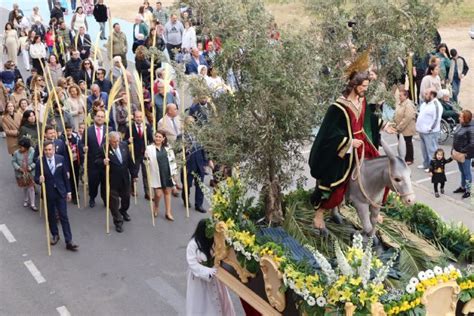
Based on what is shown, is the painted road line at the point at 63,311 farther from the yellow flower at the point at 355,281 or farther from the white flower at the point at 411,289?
the white flower at the point at 411,289

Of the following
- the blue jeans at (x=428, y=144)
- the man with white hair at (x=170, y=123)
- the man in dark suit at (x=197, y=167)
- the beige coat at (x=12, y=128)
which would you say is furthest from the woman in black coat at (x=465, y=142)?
the beige coat at (x=12, y=128)

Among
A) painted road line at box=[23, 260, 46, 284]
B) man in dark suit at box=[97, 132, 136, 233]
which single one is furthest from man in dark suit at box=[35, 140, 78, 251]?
man in dark suit at box=[97, 132, 136, 233]

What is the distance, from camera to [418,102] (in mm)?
18859

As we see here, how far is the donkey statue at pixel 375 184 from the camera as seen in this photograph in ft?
25.8

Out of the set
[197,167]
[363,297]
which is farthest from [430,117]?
[363,297]

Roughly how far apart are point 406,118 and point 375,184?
25.8 feet

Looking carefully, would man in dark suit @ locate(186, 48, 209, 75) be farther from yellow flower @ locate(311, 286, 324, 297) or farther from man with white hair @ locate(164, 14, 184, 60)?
yellow flower @ locate(311, 286, 324, 297)

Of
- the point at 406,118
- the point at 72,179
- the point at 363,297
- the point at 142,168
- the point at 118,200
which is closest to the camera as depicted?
the point at 363,297

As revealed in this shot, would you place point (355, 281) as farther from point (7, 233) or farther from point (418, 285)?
point (7, 233)

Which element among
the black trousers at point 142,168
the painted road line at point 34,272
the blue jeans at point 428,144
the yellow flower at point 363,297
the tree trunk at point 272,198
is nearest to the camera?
the yellow flower at point 363,297

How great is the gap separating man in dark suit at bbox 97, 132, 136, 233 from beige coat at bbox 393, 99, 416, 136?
556cm

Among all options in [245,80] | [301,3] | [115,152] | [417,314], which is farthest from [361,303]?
[115,152]

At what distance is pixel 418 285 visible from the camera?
7.45 metres

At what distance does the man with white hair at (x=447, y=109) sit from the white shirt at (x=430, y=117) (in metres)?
1.51
